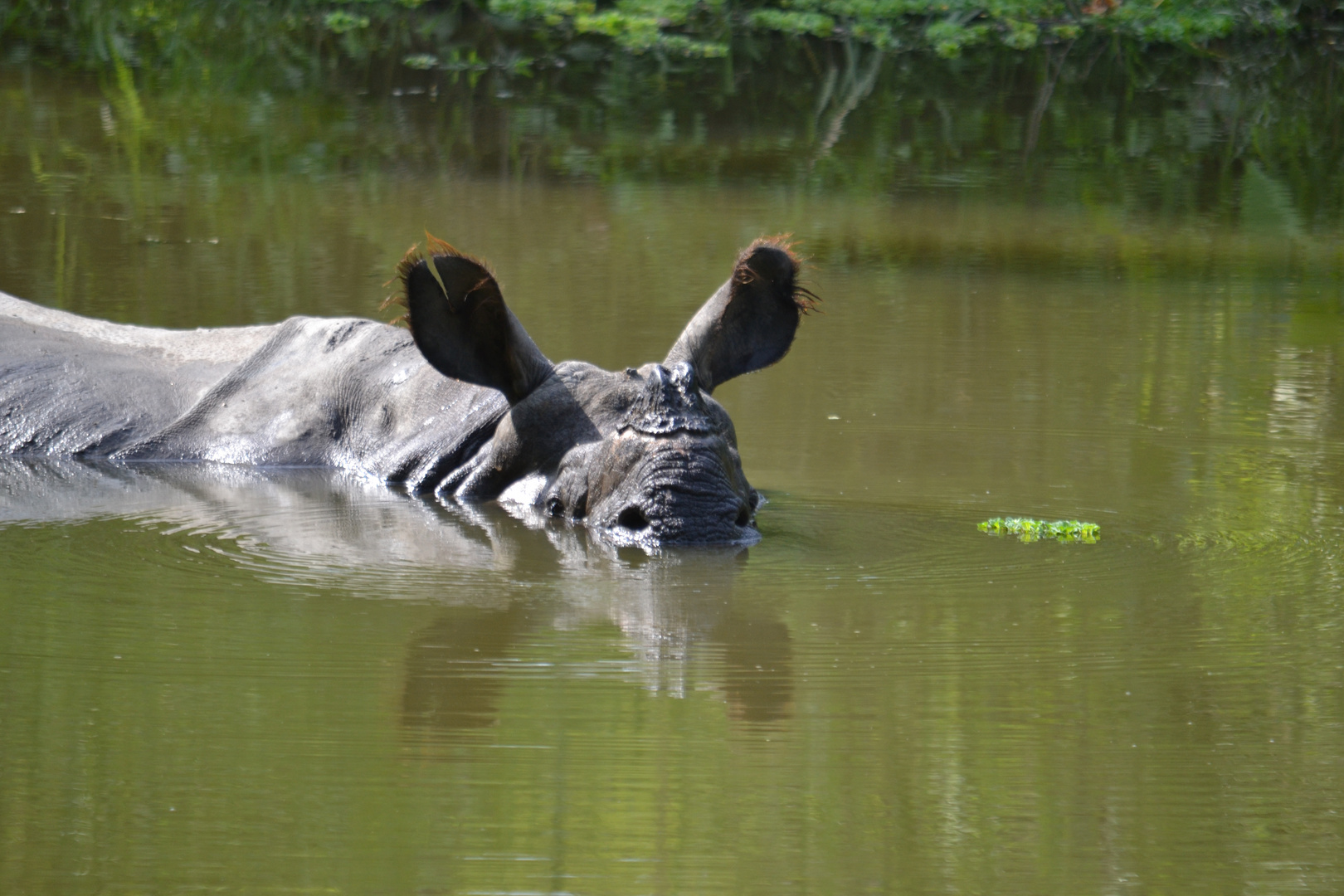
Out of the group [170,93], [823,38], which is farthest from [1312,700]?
[823,38]

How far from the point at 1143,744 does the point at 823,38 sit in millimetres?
19421

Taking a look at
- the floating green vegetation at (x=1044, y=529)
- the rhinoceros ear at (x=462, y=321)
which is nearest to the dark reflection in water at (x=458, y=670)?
the rhinoceros ear at (x=462, y=321)

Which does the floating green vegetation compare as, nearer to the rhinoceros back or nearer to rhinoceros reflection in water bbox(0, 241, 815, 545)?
rhinoceros reflection in water bbox(0, 241, 815, 545)

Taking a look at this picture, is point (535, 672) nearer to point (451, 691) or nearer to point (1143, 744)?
point (451, 691)

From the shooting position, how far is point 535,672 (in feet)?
17.0

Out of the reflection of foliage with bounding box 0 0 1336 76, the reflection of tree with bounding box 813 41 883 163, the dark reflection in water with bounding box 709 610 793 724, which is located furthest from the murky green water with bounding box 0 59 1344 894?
the reflection of foliage with bounding box 0 0 1336 76

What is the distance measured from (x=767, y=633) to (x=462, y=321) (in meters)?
2.19

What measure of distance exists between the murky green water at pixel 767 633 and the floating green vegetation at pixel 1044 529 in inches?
4.3

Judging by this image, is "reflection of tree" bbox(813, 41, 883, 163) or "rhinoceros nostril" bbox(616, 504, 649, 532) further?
"reflection of tree" bbox(813, 41, 883, 163)

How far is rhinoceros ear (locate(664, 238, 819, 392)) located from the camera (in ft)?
24.8

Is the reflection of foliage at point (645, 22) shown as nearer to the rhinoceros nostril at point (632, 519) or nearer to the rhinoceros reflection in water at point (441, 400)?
the rhinoceros reflection in water at point (441, 400)

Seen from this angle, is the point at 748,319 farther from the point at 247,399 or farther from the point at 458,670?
the point at 458,670

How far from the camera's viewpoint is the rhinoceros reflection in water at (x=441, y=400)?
6750mm

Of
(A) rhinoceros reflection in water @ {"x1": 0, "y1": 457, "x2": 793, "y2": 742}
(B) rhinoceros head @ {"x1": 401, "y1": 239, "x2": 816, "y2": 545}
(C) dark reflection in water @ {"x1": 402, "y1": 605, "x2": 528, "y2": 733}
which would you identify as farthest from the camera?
(B) rhinoceros head @ {"x1": 401, "y1": 239, "x2": 816, "y2": 545}
